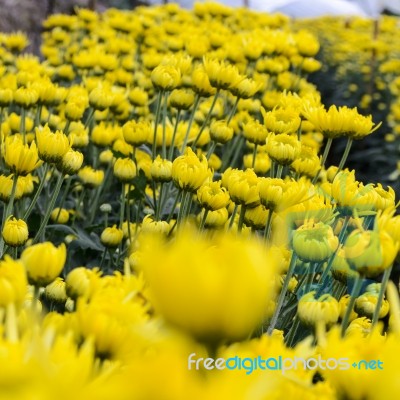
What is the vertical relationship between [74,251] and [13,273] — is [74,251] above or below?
below

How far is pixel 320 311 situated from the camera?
786 millimetres

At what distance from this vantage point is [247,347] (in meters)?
0.45

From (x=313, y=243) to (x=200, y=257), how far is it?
539 mm

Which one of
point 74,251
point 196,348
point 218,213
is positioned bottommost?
point 74,251

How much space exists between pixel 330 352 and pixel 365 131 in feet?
2.84

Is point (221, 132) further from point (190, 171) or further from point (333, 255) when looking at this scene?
point (333, 255)

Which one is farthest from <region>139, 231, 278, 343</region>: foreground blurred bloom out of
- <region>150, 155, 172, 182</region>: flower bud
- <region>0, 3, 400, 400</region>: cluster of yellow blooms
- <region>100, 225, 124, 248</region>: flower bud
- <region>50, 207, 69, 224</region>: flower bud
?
<region>50, 207, 69, 224</region>: flower bud

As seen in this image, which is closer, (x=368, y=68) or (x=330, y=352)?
(x=330, y=352)

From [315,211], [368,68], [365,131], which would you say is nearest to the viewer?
[315,211]

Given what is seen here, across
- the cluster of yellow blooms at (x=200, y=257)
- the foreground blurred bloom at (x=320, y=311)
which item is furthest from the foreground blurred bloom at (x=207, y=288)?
the foreground blurred bloom at (x=320, y=311)

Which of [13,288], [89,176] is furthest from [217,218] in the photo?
[13,288]

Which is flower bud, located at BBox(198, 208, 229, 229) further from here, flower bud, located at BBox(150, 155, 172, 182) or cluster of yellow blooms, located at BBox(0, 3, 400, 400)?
flower bud, located at BBox(150, 155, 172, 182)

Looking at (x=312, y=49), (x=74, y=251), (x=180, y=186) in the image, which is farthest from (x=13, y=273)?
(x=312, y=49)

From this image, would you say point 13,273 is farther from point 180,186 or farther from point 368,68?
point 368,68
